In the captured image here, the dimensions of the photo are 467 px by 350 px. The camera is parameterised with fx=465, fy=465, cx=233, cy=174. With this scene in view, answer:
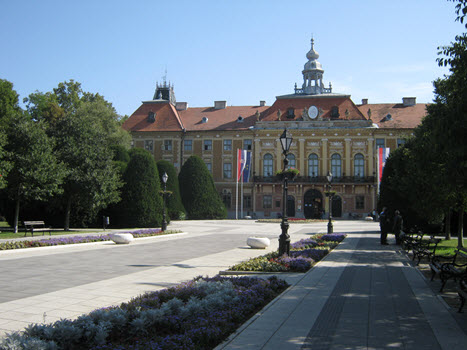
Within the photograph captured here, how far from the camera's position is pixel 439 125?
780cm

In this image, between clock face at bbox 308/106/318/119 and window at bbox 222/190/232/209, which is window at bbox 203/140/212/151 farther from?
clock face at bbox 308/106/318/119

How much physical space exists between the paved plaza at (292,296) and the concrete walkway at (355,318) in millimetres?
14

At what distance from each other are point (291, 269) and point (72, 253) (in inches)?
345

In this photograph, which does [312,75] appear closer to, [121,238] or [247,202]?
[247,202]

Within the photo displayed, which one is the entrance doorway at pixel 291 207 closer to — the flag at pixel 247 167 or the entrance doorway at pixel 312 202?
the entrance doorway at pixel 312 202

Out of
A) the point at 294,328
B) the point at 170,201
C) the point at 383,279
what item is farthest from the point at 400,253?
the point at 170,201

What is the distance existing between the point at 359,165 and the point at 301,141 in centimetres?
807

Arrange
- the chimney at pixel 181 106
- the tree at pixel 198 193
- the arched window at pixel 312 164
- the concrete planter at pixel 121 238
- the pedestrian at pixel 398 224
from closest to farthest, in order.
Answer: the concrete planter at pixel 121 238 → the pedestrian at pixel 398 224 → the tree at pixel 198 193 → the arched window at pixel 312 164 → the chimney at pixel 181 106

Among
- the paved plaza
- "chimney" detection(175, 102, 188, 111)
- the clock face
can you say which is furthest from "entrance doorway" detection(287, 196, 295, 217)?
the paved plaza

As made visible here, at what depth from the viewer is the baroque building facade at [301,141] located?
59.3 m

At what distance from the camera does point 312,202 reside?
60.5m

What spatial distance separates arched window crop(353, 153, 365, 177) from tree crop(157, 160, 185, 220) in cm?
2536

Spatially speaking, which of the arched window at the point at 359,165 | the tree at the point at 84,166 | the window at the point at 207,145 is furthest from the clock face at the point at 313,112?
the tree at the point at 84,166

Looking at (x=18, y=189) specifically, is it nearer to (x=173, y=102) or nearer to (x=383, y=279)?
(x=383, y=279)
